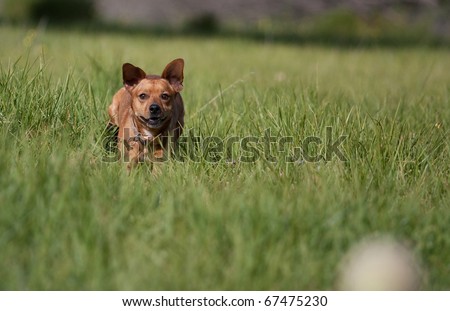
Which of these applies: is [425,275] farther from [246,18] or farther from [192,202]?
[246,18]

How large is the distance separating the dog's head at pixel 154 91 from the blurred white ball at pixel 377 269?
1.74 metres

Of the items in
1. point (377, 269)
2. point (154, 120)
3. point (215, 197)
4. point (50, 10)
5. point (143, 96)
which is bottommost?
point (377, 269)

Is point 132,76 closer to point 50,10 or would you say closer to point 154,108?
point 154,108

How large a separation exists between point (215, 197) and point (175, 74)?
1.26m

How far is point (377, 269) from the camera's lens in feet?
10.1

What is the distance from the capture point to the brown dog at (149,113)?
4383 millimetres

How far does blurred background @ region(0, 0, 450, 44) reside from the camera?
1321 centimetres

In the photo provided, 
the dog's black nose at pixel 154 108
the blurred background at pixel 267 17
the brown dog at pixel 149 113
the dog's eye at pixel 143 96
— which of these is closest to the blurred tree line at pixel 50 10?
the blurred background at pixel 267 17

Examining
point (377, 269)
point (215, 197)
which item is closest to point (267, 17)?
point (215, 197)

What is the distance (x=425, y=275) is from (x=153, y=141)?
205cm

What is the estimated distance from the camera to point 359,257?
10.1 feet

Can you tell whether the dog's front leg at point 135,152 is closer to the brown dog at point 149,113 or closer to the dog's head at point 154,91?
the brown dog at point 149,113

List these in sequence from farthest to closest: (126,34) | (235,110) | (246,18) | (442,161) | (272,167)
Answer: (246,18) < (126,34) < (235,110) < (442,161) < (272,167)
